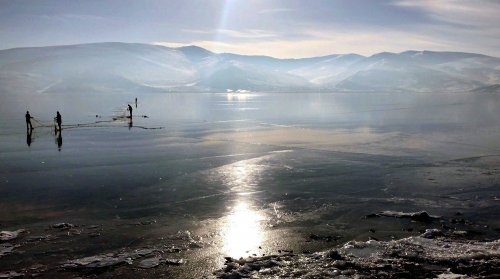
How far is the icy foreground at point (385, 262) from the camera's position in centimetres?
1357

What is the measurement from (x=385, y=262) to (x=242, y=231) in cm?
580

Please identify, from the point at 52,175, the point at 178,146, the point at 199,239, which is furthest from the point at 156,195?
the point at 178,146

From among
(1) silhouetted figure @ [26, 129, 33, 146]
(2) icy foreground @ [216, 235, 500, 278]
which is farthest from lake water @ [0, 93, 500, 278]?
(1) silhouetted figure @ [26, 129, 33, 146]

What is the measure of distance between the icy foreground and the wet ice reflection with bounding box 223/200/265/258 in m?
1.07

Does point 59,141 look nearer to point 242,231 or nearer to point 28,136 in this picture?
point 28,136

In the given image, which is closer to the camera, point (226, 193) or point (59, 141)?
point (226, 193)

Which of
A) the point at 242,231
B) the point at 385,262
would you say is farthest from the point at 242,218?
the point at 385,262

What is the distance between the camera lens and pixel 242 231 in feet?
57.8

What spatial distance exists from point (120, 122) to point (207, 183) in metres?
45.0

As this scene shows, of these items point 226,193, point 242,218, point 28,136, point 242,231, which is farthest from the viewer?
point 28,136

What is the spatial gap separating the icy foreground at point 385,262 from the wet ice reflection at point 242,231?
3.50 ft

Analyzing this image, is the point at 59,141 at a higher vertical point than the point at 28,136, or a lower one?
lower

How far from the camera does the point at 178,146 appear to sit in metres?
40.2

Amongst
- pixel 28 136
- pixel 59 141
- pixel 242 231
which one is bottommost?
pixel 242 231
